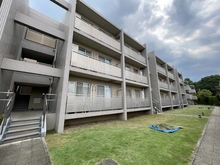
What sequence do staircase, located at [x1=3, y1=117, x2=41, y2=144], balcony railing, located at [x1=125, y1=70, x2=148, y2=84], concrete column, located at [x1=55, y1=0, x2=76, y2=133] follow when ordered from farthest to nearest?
1. balcony railing, located at [x1=125, y1=70, x2=148, y2=84]
2. concrete column, located at [x1=55, y1=0, x2=76, y2=133]
3. staircase, located at [x1=3, y1=117, x2=41, y2=144]

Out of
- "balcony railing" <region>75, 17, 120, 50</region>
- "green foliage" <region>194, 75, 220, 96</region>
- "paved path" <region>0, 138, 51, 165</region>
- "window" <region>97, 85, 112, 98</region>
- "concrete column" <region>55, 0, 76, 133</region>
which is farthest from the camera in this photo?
"green foliage" <region>194, 75, 220, 96</region>

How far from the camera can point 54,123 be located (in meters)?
5.68

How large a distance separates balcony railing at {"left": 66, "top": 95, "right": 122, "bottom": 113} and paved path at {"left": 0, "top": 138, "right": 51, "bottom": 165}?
89.5 inches

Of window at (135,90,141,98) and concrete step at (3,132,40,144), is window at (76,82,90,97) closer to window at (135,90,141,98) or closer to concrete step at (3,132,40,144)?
concrete step at (3,132,40,144)

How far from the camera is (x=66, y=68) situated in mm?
6012

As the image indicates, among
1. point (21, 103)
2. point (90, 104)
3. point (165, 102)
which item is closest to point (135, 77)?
point (90, 104)

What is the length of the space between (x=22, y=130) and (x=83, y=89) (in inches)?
172

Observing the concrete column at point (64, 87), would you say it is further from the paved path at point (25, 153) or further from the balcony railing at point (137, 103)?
the balcony railing at point (137, 103)

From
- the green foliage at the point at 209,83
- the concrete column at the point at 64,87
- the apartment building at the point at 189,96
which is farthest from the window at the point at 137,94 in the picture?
the green foliage at the point at 209,83

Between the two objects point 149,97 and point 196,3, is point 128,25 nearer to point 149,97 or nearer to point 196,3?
point 196,3

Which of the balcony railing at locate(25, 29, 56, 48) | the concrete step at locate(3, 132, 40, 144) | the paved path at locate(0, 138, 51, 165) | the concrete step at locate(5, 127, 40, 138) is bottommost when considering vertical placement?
the paved path at locate(0, 138, 51, 165)

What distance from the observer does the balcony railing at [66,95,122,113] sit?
5938 millimetres

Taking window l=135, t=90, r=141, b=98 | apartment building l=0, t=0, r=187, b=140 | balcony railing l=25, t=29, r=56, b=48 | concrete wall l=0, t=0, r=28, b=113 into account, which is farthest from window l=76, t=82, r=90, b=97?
window l=135, t=90, r=141, b=98

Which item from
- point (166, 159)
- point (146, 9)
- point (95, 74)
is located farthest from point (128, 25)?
point (166, 159)
